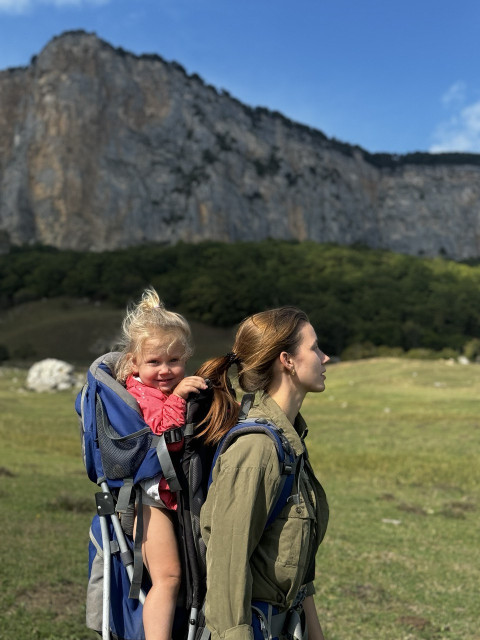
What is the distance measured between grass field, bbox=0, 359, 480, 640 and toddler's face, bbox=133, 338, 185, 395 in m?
4.15

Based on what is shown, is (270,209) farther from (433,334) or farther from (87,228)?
(433,334)

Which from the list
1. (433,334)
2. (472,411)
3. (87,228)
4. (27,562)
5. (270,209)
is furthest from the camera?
(270,209)

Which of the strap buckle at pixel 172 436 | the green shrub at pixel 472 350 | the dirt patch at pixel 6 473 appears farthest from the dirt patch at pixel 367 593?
the green shrub at pixel 472 350

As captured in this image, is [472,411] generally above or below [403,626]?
below

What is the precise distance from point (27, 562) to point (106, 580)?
6071 millimetres

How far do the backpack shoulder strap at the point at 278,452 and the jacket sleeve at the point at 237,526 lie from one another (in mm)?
31

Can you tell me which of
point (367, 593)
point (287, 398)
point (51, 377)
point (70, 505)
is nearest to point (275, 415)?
point (287, 398)

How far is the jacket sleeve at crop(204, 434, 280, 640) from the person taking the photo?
2.52 m

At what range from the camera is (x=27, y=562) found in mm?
8289

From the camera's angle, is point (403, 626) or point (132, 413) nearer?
point (132, 413)

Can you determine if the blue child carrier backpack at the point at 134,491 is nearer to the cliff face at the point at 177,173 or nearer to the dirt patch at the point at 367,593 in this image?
the dirt patch at the point at 367,593

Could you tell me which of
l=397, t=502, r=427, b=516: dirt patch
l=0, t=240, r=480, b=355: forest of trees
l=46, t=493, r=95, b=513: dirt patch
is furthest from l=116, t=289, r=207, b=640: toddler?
l=0, t=240, r=480, b=355: forest of trees

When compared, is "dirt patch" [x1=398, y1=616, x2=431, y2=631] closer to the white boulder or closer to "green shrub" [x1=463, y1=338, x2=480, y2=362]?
the white boulder

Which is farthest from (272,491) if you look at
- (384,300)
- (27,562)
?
(384,300)
